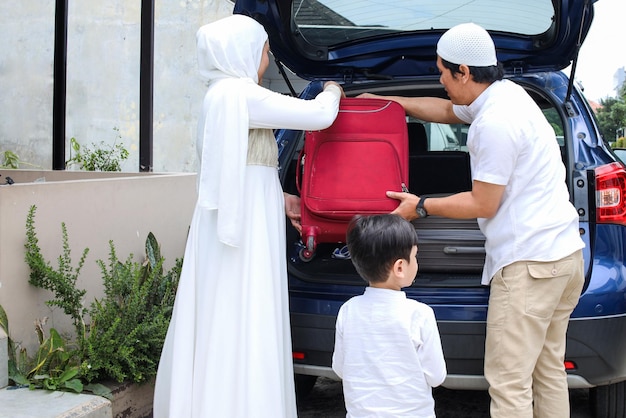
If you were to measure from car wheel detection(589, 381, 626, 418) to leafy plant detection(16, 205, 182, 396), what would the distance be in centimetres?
197

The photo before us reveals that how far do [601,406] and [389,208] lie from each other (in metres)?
1.34

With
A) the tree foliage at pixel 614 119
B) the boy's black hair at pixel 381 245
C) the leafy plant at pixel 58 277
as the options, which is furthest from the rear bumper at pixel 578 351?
the tree foliage at pixel 614 119

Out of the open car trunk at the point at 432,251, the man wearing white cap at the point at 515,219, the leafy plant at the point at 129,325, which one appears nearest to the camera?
the man wearing white cap at the point at 515,219

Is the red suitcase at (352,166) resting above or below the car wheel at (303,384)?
above

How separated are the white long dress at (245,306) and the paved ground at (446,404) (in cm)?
101

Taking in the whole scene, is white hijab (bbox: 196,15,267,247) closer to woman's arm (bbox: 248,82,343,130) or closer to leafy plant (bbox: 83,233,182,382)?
woman's arm (bbox: 248,82,343,130)

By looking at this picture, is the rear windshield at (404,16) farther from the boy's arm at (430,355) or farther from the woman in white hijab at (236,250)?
the boy's arm at (430,355)

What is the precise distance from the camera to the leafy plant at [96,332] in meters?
3.17

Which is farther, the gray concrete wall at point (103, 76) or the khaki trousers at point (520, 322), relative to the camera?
the gray concrete wall at point (103, 76)

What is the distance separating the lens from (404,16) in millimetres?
3553

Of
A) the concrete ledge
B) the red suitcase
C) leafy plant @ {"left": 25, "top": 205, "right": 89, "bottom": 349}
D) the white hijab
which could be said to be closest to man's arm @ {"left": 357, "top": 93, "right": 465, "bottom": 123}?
the red suitcase

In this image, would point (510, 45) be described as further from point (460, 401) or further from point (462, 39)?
point (460, 401)

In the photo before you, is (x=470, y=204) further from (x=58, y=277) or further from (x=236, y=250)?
(x=58, y=277)

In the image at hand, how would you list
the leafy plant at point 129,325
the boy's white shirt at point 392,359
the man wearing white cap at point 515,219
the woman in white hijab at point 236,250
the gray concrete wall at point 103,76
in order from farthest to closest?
1. the gray concrete wall at point 103,76
2. the leafy plant at point 129,325
3. the woman in white hijab at point 236,250
4. the man wearing white cap at point 515,219
5. the boy's white shirt at point 392,359
